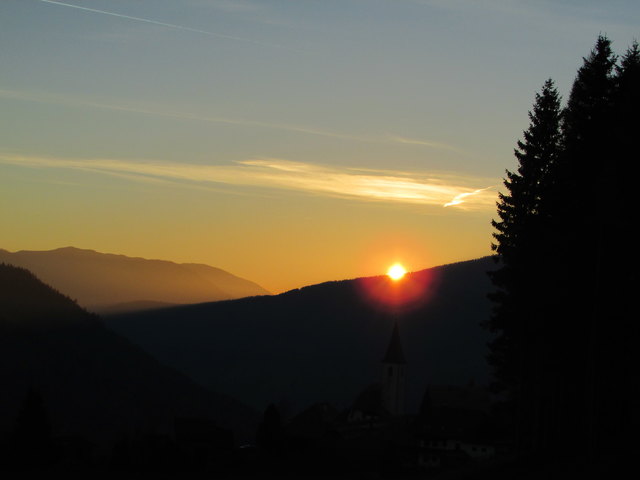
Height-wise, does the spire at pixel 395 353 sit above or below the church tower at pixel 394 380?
above

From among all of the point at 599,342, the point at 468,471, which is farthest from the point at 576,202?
the point at 468,471

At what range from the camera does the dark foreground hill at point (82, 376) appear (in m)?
140

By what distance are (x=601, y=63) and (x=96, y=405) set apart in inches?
4566

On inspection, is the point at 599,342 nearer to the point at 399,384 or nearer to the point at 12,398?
the point at 12,398

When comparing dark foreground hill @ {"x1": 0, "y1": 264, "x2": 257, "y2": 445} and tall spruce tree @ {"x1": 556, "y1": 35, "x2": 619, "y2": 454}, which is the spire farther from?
tall spruce tree @ {"x1": 556, "y1": 35, "x2": 619, "y2": 454}

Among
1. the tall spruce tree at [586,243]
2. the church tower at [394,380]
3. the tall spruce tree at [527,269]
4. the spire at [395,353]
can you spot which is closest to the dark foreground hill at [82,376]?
the church tower at [394,380]

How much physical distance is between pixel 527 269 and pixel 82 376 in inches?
4915

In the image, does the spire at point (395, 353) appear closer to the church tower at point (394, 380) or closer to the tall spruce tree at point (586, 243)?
the church tower at point (394, 380)

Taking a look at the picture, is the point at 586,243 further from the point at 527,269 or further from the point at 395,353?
the point at 395,353

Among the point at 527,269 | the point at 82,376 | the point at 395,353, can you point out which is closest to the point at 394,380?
the point at 395,353

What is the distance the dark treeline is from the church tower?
10880cm

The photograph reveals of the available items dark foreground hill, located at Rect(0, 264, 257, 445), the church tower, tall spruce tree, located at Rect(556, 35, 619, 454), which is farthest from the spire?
tall spruce tree, located at Rect(556, 35, 619, 454)

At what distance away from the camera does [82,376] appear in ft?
525

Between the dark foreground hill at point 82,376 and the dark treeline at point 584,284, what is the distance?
8698 cm
